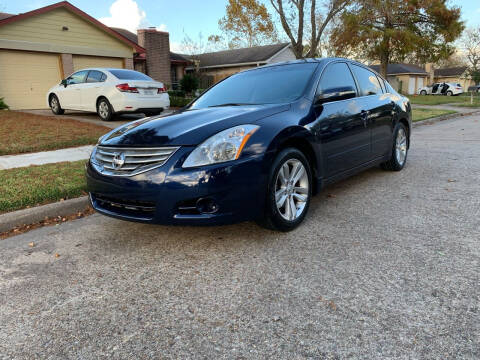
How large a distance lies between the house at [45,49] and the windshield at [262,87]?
14205mm

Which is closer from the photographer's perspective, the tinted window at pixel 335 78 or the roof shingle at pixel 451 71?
the tinted window at pixel 335 78

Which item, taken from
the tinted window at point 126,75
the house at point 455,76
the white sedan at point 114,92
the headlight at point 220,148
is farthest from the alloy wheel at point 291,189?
the house at point 455,76

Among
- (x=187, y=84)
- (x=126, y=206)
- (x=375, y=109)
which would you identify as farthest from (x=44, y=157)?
(x=187, y=84)

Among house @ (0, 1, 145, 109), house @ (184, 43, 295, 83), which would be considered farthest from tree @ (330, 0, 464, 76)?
house @ (0, 1, 145, 109)

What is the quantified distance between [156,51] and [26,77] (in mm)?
8562

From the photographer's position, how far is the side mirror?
4.03 m

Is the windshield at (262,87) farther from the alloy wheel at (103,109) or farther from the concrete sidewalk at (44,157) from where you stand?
the alloy wheel at (103,109)

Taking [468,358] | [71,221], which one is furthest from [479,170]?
[71,221]

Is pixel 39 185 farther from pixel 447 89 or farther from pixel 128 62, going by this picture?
pixel 447 89

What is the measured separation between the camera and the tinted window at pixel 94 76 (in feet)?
36.6

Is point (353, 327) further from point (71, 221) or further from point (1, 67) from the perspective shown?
point (1, 67)

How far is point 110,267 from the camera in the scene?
3096 mm

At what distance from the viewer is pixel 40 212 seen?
13.9ft

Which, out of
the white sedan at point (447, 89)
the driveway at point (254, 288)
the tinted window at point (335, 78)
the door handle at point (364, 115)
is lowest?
the driveway at point (254, 288)
